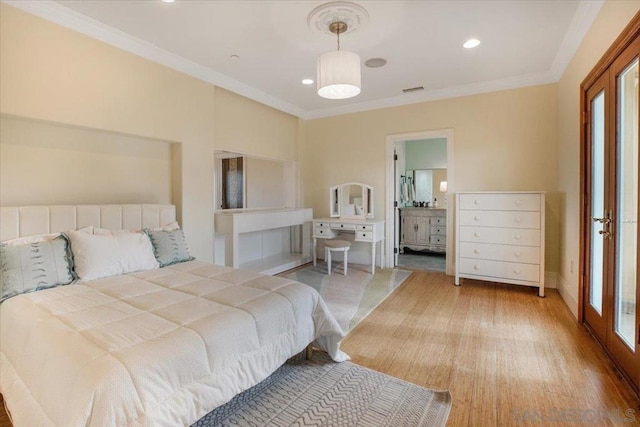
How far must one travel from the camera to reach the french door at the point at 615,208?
1.94 metres

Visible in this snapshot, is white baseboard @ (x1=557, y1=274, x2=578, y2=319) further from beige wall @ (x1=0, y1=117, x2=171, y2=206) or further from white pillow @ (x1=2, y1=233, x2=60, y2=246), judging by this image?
white pillow @ (x1=2, y1=233, x2=60, y2=246)

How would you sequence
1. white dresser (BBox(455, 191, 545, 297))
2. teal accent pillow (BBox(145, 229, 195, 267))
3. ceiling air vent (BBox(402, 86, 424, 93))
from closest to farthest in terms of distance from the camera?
1. teal accent pillow (BBox(145, 229, 195, 267))
2. white dresser (BBox(455, 191, 545, 297))
3. ceiling air vent (BBox(402, 86, 424, 93))

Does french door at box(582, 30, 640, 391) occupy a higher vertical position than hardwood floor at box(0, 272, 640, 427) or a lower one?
higher

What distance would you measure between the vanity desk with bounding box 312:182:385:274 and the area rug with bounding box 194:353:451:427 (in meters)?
2.74

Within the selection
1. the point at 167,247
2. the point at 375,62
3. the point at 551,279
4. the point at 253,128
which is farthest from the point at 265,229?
the point at 551,279

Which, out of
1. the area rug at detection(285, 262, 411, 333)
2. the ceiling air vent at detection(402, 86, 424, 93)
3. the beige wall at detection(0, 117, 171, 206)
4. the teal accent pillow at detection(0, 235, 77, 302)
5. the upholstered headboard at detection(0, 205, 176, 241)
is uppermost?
the ceiling air vent at detection(402, 86, 424, 93)

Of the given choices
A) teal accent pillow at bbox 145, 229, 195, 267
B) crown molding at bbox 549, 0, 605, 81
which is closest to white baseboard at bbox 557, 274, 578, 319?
crown molding at bbox 549, 0, 605, 81

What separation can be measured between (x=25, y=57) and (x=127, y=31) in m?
0.81

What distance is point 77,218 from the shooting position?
2.65m

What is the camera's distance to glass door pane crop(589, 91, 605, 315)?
249 centimetres

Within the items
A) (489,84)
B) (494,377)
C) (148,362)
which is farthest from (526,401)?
(489,84)

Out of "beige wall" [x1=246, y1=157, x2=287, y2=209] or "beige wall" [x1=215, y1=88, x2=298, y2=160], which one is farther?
"beige wall" [x1=246, y1=157, x2=287, y2=209]

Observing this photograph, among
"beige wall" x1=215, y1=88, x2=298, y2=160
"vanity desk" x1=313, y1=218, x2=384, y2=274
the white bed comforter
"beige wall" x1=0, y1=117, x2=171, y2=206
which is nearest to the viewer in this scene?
the white bed comforter

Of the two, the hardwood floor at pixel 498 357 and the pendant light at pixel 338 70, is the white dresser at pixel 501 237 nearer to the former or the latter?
the hardwood floor at pixel 498 357
